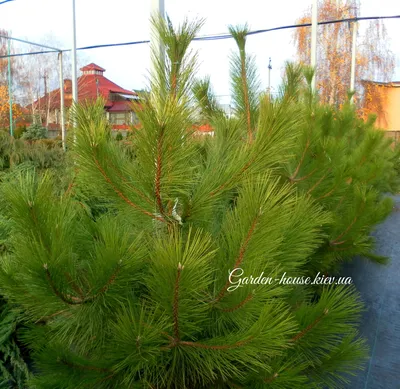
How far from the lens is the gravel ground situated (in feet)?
9.95

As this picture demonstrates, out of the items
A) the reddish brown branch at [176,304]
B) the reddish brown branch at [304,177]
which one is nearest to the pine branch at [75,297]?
the reddish brown branch at [176,304]

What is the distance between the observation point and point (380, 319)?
3902 mm

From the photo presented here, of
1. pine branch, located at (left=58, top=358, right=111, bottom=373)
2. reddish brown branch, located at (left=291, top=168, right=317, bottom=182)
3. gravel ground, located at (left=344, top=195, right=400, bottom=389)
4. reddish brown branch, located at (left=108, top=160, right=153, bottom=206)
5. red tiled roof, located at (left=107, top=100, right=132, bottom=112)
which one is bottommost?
gravel ground, located at (left=344, top=195, right=400, bottom=389)

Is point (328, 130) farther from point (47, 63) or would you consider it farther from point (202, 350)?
point (47, 63)

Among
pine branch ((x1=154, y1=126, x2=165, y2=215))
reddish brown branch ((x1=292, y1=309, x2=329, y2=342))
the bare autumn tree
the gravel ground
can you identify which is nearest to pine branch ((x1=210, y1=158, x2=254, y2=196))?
pine branch ((x1=154, y1=126, x2=165, y2=215))

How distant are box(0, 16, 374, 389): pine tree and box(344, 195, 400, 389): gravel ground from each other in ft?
5.29

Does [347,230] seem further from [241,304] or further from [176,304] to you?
[176,304]

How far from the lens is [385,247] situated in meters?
6.14

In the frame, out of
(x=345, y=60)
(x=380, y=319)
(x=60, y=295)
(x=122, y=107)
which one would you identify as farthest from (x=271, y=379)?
(x=345, y=60)

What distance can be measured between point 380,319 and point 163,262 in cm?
322

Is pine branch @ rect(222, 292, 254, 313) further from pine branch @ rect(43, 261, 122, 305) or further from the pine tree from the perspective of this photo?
pine branch @ rect(43, 261, 122, 305)

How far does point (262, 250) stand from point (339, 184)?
1593 mm

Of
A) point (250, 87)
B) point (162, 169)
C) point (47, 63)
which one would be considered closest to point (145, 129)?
point (162, 169)

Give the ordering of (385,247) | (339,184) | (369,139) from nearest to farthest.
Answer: (339,184) → (369,139) → (385,247)
